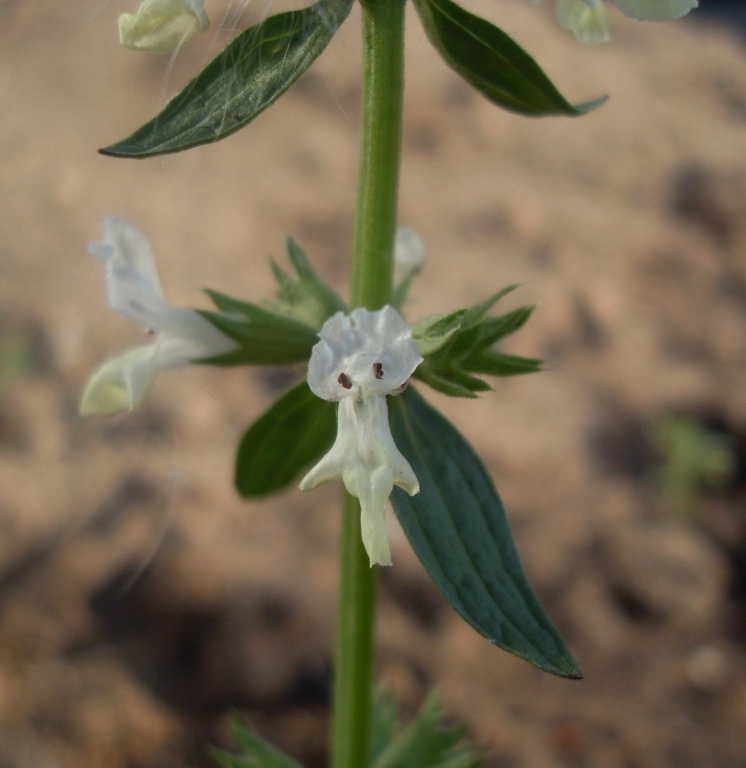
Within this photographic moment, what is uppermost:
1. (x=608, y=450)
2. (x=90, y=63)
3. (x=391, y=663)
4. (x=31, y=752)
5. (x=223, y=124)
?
(x=90, y=63)

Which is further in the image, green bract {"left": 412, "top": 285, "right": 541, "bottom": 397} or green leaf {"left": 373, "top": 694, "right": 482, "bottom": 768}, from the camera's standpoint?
green leaf {"left": 373, "top": 694, "right": 482, "bottom": 768}

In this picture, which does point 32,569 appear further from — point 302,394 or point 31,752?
point 302,394

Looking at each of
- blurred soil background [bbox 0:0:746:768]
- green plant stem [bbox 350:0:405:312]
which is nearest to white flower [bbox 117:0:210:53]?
blurred soil background [bbox 0:0:746:768]

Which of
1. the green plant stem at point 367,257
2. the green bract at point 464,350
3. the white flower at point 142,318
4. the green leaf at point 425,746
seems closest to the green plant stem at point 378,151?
the green plant stem at point 367,257

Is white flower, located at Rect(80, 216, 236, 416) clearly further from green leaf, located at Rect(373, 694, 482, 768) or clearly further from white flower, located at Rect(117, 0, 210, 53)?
green leaf, located at Rect(373, 694, 482, 768)

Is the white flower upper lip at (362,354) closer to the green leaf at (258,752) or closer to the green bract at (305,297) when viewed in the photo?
the green bract at (305,297)

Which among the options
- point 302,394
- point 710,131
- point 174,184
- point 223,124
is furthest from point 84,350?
point 710,131
